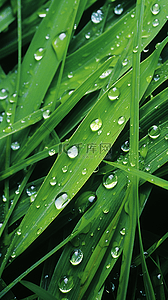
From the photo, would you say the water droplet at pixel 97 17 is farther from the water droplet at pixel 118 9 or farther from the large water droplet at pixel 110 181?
the large water droplet at pixel 110 181

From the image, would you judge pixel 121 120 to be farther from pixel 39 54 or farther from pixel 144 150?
pixel 39 54

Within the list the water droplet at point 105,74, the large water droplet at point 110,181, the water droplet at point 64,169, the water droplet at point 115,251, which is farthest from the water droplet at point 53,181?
the water droplet at point 105,74

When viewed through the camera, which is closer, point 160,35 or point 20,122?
point 20,122

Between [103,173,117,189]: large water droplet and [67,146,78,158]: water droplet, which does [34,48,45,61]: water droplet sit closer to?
[67,146,78,158]: water droplet

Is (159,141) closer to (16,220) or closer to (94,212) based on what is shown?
(94,212)

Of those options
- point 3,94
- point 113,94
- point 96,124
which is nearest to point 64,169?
point 96,124

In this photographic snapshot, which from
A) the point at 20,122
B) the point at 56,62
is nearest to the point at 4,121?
the point at 20,122
